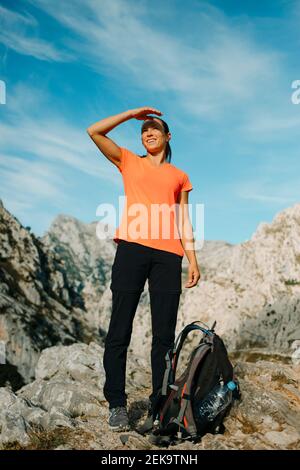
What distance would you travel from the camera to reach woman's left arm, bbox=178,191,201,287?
742 cm

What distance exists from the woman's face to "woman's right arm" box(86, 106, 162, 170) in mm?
186

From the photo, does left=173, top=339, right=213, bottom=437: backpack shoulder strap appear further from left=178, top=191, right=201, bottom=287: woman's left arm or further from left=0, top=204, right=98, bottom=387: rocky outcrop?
left=0, top=204, right=98, bottom=387: rocky outcrop

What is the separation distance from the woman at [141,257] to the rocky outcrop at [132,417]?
28.3 inches

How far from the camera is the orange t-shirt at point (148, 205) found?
665cm

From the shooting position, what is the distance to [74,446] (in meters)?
6.27

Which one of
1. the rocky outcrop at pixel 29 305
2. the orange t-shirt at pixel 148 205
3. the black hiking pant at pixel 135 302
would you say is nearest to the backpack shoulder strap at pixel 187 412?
the black hiking pant at pixel 135 302

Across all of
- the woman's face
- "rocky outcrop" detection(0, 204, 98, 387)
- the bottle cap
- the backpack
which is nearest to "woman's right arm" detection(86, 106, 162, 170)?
the woman's face

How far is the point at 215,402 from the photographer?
21.0 feet

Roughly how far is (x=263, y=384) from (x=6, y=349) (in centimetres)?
8702

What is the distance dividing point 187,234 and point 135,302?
68.3 inches

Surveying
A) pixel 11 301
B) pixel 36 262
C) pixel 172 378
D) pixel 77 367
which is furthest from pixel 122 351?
pixel 36 262

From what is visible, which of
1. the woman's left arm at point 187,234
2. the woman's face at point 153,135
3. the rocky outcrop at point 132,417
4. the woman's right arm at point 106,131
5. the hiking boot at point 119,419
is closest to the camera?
the rocky outcrop at point 132,417

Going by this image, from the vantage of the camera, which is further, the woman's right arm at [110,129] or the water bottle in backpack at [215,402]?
the woman's right arm at [110,129]

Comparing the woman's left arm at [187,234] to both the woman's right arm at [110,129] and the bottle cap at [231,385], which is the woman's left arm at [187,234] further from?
the bottle cap at [231,385]
